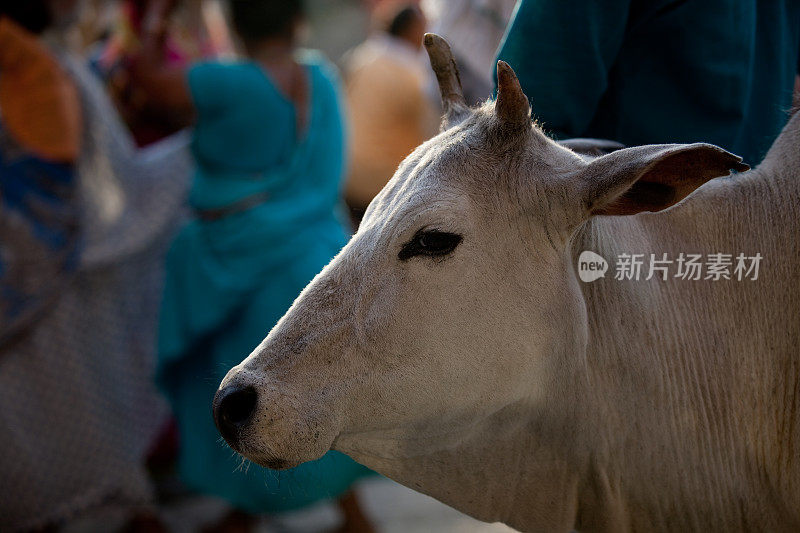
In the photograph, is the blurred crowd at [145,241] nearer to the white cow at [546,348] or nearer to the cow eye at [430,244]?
the white cow at [546,348]

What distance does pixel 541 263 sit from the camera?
1.65 metres

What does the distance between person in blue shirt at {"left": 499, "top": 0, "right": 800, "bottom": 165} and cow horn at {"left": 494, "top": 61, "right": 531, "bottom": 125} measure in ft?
1.09

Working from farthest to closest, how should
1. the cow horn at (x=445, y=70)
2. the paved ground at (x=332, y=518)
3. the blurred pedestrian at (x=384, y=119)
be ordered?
the blurred pedestrian at (x=384, y=119) < the paved ground at (x=332, y=518) < the cow horn at (x=445, y=70)

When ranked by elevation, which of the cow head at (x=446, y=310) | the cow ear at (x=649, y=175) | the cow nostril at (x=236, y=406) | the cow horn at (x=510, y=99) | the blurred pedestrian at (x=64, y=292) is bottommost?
the blurred pedestrian at (x=64, y=292)

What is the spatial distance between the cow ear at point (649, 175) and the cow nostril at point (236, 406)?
2.40 ft

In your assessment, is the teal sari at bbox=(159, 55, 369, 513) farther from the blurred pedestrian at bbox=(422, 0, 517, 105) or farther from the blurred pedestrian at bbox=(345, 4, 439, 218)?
the blurred pedestrian at bbox=(345, 4, 439, 218)

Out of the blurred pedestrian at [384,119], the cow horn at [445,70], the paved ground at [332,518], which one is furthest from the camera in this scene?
the blurred pedestrian at [384,119]

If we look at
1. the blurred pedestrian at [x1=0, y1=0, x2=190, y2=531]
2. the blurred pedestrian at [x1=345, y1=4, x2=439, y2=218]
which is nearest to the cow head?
the blurred pedestrian at [x1=0, y1=0, x2=190, y2=531]

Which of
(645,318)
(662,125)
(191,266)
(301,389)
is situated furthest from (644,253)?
(191,266)

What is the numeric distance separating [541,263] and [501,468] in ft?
1.44

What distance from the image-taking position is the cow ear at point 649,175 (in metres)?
1.50

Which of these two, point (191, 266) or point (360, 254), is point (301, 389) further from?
point (191, 266)

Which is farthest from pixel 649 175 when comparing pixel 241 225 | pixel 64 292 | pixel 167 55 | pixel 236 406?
pixel 167 55

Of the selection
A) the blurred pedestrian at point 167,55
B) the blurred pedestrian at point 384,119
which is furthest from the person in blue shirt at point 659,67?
the blurred pedestrian at point 384,119
